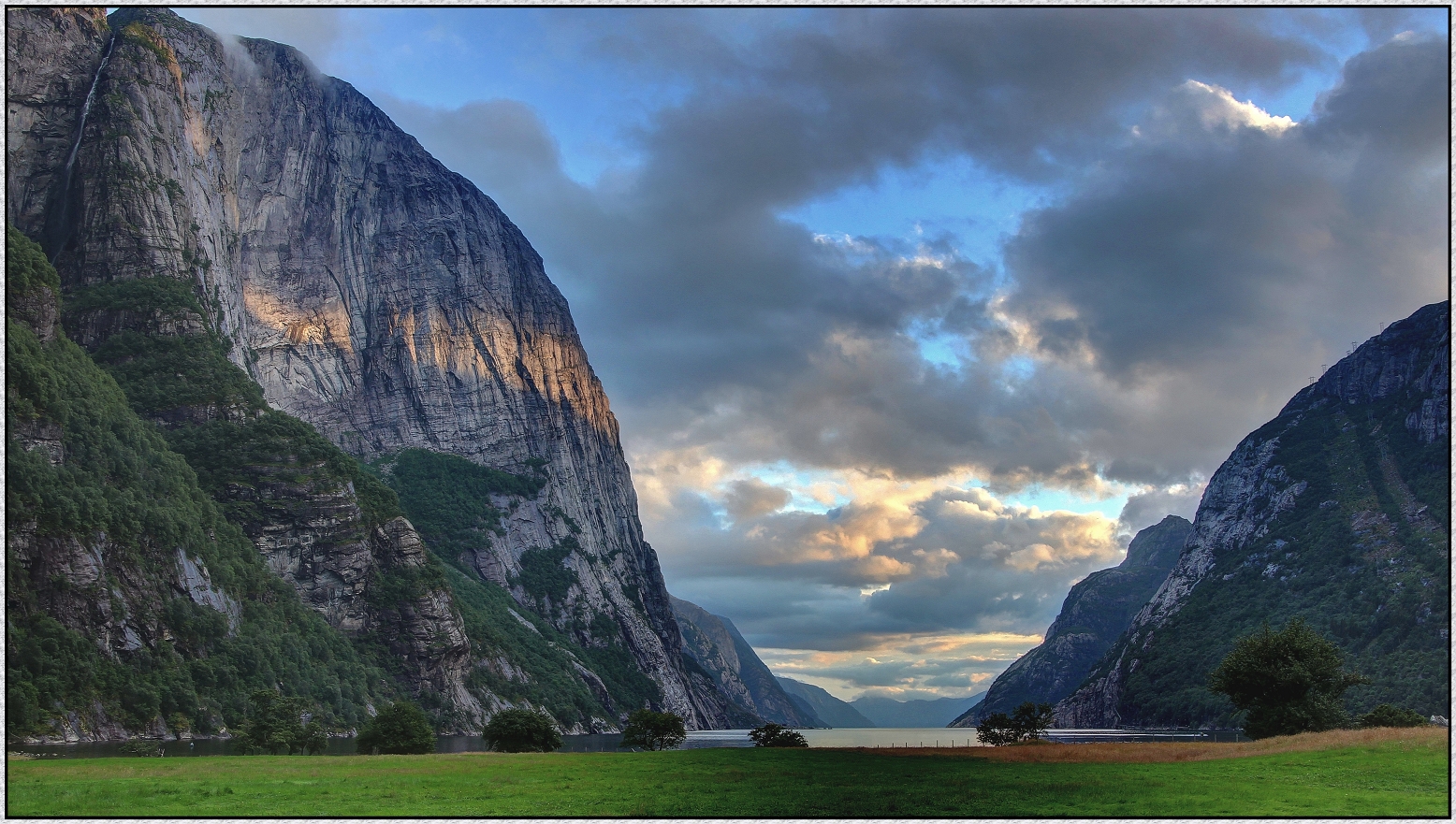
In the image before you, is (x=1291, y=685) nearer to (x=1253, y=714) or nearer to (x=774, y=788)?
(x=1253, y=714)

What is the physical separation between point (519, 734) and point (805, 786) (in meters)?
48.2

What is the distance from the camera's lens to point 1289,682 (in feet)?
274

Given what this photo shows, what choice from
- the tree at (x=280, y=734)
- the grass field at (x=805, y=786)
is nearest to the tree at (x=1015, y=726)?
the grass field at (x=805, y=786)

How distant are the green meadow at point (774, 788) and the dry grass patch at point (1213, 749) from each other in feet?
3.93

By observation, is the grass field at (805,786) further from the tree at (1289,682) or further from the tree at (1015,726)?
the tree at (1015,726)

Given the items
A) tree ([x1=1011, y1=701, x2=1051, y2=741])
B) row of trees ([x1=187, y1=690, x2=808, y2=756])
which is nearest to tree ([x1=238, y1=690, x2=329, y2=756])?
row of trees ([x1=187, y1=690, x2=808, y2=756])

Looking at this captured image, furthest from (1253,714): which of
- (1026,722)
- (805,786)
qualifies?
(805,786)

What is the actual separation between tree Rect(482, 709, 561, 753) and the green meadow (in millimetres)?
30549

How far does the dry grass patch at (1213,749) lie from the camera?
5329cm

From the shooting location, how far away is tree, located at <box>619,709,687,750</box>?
332 ft

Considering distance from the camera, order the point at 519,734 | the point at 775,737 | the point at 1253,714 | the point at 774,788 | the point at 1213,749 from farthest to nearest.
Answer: the point at 775,737 → the point at 1253,714 → the point at 519,734 → the point at 1213,749 → the point at 774,788

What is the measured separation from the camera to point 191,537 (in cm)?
14950

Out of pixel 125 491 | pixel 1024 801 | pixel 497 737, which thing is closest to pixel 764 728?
pixel 497 737

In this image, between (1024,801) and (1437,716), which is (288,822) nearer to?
(1024,801)
